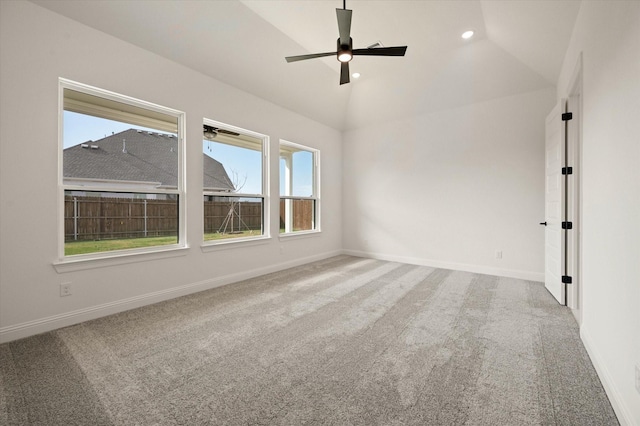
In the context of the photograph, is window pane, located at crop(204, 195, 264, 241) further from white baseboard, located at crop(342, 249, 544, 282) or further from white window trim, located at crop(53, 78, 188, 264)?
white baseboard, located at crop(342, 249, 544, 282)

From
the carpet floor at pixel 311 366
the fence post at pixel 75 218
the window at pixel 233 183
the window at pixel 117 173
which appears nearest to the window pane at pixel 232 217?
the window at pixel 233 183

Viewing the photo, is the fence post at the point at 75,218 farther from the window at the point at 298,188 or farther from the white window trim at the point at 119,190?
the window at the point at 298,188

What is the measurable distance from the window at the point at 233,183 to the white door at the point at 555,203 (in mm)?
3959

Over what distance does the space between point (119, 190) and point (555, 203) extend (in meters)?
4.97

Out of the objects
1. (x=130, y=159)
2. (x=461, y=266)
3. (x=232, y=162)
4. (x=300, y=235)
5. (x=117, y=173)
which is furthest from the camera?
(x=300, y=235)

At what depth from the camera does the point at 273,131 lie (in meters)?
4.84

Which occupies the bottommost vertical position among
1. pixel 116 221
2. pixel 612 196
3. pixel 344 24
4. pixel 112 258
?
pixel 112 258

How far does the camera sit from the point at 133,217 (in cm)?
325

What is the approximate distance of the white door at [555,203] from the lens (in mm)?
3080

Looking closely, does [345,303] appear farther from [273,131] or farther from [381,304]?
[273,131]

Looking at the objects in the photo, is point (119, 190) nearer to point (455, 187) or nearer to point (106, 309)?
point (106, 309)

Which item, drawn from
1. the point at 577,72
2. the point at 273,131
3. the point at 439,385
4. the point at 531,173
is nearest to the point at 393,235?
the point at 531,173

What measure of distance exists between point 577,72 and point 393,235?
374cm

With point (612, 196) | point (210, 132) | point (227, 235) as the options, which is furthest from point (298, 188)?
point (612, 196)
